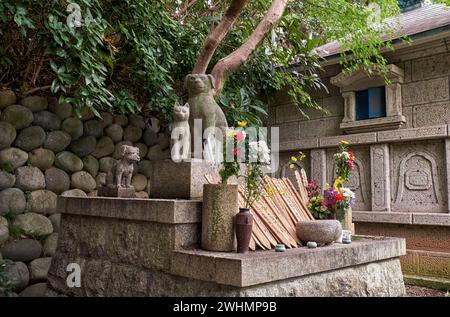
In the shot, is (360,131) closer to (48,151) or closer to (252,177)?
(252,177)

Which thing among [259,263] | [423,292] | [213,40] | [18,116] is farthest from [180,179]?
[423,292]

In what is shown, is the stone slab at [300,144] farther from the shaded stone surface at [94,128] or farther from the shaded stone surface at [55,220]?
the shaded stone surface at [55,220]

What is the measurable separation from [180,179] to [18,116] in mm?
2669

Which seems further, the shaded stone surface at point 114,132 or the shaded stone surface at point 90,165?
the shaded stone surface at point 114,132

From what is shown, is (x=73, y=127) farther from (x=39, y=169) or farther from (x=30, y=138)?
(x=39, y=169)

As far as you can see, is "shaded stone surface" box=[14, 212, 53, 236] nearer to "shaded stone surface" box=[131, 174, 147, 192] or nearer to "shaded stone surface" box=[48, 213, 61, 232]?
"shaded stone surface" box=[48, 213, 61, 232]

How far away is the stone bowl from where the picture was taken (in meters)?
3.53

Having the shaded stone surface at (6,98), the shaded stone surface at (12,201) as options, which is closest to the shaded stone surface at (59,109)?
the shaded stone surface at (6,98)

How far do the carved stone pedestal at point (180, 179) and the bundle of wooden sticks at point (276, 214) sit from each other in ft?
0.33

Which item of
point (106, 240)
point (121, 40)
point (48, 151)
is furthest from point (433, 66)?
point (48, 151)

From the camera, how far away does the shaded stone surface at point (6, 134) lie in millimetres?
4676

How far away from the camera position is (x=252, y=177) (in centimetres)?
323

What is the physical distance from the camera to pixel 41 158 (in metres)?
5.05

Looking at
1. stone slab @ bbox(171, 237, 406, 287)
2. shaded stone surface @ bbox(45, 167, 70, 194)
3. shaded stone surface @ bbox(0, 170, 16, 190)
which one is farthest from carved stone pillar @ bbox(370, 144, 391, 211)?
shaded stone surface @ bbox(0, 170, 16, 190)
